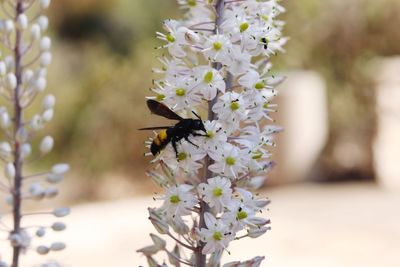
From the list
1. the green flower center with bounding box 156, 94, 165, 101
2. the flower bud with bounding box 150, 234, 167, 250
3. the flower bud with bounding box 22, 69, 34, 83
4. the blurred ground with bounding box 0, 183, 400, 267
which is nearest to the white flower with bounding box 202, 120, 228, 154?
the green flower center with bounding box 156, 94, 165, 101

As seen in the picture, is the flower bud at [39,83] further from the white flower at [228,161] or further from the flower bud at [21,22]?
the white flower at [228,161]

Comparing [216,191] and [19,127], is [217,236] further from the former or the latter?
[19,127]

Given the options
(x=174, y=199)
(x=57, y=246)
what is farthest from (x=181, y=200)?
(x=57, y=246)

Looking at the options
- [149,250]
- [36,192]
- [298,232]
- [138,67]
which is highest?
[138,67]

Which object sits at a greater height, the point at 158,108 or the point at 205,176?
the point at 158,108

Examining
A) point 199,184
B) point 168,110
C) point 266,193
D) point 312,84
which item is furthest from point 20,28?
point 312,84

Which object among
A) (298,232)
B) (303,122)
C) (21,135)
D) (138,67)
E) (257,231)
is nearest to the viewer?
(21,135)

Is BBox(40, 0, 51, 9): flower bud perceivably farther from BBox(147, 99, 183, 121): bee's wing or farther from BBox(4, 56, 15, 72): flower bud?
BBox(147, 99, 183, 121): bee's wing
